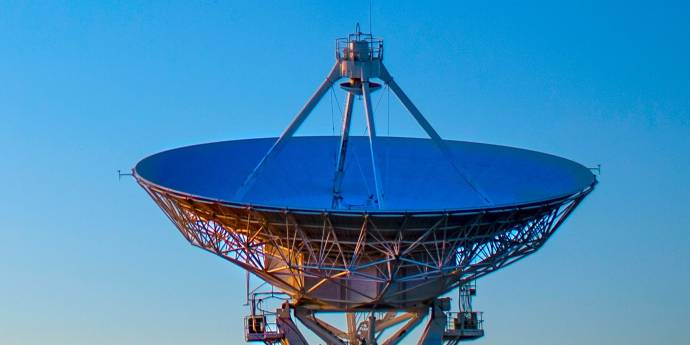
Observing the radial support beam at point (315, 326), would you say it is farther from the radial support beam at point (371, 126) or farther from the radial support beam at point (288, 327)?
the radial support beam at point (371, 126)

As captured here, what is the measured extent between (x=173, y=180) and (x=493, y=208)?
33.8ft

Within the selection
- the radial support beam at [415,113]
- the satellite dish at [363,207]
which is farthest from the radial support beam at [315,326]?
the radial support beam at [415,113]

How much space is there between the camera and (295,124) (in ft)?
189

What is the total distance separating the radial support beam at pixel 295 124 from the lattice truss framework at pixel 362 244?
2888 mm

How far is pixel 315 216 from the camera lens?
52.6m

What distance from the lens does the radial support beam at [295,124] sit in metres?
57.0

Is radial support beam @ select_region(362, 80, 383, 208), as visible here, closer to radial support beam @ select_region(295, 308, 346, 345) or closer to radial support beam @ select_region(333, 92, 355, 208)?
radial support beam @ select_region(333, 92, 355, 208)

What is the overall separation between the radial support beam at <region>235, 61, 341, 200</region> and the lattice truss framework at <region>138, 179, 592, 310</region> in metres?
2.89

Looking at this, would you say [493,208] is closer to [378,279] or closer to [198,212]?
[378,279]

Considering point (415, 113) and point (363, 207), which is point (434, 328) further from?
point (415, 113)

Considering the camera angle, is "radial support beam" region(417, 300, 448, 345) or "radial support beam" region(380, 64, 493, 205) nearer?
"radial support beam" region(380, 64, 493, 205)

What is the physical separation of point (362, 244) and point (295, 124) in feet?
18.7

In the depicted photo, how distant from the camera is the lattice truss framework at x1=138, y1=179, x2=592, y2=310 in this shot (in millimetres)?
53281

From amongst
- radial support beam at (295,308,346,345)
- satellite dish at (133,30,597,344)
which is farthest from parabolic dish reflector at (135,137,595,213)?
radial support beam at (295,308,346,345)
